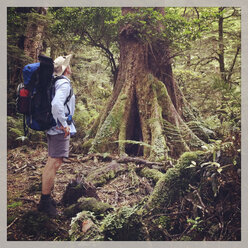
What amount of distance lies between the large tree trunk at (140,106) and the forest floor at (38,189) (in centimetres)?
104

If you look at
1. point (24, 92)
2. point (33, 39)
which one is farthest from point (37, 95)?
point (33, 39)

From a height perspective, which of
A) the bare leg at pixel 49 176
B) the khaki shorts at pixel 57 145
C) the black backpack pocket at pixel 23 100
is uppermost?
the black backpack pocket at pixel 23 100

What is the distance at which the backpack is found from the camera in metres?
3.55

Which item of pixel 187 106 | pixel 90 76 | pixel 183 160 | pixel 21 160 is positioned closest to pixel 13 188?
pixel 21 160

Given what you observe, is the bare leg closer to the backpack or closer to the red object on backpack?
the backpack

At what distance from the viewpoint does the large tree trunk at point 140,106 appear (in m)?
6.29

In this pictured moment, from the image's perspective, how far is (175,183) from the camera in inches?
132

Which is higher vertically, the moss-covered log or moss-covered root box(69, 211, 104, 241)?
the moss-covered log

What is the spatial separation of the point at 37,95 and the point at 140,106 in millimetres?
3732

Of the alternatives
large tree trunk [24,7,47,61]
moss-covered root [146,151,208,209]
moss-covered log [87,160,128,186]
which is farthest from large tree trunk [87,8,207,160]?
large tree trunk [24,7,47,61]

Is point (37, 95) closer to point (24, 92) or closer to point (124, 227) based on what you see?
point (24, 92)

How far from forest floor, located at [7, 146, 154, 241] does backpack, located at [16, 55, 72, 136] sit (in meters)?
1.41

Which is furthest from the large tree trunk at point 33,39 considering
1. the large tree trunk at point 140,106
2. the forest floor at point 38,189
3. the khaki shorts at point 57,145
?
the khaki shorts at point 57,145

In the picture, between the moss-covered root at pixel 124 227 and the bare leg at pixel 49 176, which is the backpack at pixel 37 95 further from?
the moss-covered root at pixel 124 227
